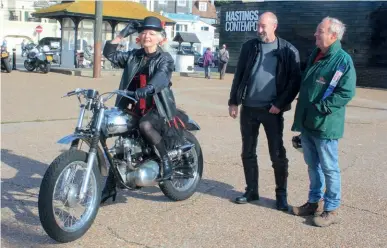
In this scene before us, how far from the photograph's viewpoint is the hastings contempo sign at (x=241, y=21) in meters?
28.0

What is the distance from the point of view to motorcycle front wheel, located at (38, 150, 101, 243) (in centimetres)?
366

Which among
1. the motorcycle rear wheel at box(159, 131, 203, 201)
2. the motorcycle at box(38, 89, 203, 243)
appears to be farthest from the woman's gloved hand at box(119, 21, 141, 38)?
the motorcycle rear wheel at box(159, 131, 203, 201)

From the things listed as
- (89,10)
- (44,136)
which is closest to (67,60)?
(89,10)

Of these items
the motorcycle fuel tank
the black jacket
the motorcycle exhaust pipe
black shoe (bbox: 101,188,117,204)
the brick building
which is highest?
the brick building

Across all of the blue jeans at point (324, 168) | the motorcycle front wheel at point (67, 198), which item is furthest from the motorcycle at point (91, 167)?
the blue jeans at point (324, 168)

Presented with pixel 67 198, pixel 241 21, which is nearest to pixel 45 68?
pixel 241 21

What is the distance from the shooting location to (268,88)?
474 cm

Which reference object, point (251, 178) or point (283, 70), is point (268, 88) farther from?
point (251, 178)

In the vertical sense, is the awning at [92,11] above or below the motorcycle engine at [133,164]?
above

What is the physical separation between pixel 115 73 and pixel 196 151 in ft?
57.3

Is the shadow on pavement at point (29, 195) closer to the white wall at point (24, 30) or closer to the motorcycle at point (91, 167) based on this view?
the motorcycle at point (91, 167)

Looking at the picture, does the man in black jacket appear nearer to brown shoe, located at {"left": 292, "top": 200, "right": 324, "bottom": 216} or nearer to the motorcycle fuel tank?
brown shoe, located at {"left": 292, "top": 200, "right": 324, "bottom": 216}

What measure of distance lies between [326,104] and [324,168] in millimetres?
623

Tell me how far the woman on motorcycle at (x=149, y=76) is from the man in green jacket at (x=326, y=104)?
4.03ft
